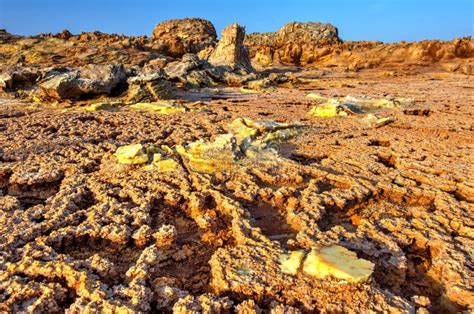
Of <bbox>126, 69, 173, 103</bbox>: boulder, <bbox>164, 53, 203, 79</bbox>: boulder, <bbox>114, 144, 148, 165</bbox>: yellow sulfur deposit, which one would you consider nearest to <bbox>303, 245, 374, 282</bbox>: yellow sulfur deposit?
<bbox>114, 144, 148, 165</bbox>: yellow sulfur deposit

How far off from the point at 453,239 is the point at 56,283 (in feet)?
5.13

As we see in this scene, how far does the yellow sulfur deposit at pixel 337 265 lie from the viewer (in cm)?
128

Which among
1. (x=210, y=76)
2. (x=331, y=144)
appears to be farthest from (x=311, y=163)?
(x=210, y=76)

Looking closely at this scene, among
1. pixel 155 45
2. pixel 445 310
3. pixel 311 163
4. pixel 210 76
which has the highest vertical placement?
pixel 155 45

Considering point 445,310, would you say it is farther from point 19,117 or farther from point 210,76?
point 210,76

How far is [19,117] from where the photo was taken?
420cm

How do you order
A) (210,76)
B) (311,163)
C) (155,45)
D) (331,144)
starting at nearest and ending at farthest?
(311,163) < (331,144) < (210,76) < (155,45)

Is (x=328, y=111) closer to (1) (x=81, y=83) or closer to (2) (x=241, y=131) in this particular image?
(2) (x=241, y=131)

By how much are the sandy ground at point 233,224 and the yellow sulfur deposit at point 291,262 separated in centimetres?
3

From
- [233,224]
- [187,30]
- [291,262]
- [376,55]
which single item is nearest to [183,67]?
[233,224]

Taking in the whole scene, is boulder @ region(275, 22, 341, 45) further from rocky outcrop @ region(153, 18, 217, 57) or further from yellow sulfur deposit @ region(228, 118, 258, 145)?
yellow sulfur deposit @ region(228, 118, 258, 145)

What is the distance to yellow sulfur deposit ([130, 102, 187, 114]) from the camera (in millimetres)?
4461

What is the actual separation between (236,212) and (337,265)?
61 centimetres

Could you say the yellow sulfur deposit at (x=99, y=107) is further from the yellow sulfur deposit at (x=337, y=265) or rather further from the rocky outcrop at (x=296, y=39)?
the rocky outcrop at (x=296, y=39)
